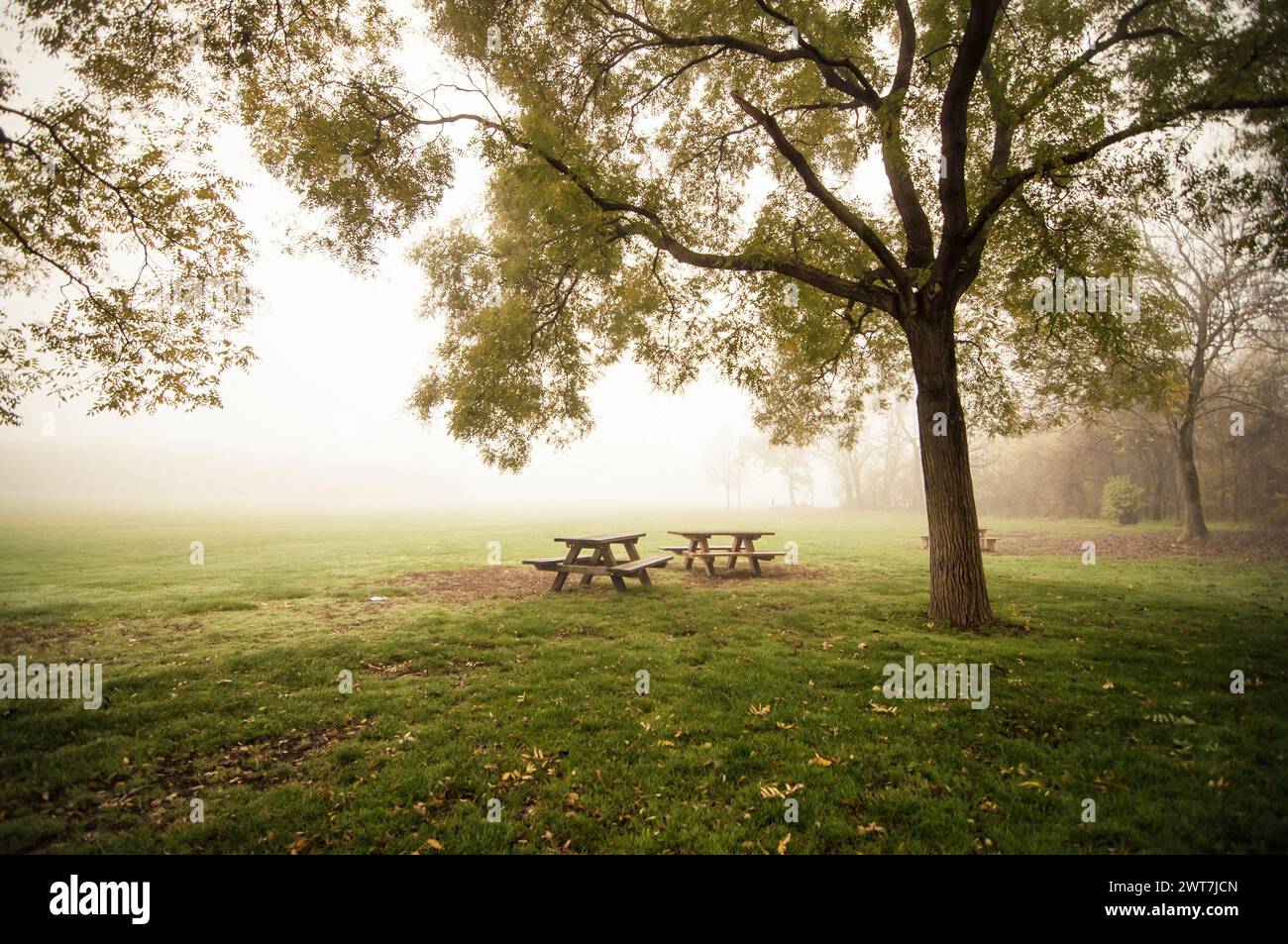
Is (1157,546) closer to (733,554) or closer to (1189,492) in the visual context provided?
(1189,492)

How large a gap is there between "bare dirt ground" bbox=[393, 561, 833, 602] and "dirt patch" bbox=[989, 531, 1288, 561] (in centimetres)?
926

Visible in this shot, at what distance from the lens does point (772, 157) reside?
12062 millimetres

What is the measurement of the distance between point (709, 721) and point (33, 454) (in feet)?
538

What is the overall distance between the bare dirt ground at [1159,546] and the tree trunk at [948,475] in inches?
471

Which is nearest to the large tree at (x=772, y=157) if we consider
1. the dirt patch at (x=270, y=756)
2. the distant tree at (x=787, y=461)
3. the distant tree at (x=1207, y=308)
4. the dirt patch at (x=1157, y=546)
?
the dirt patch at (x=270, y=756)

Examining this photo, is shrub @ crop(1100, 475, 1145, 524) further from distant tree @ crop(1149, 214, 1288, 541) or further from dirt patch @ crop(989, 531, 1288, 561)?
distant tree @ crop(1149, 214, 1288, 541)

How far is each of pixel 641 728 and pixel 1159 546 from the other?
2403 centimetres

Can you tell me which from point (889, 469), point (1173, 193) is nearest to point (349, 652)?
point (1173, 193)

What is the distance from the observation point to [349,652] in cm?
774

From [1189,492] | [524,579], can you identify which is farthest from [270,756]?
[1189,492]

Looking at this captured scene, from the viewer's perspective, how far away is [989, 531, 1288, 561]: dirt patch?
17.2m

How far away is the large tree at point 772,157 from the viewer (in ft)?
25.5
